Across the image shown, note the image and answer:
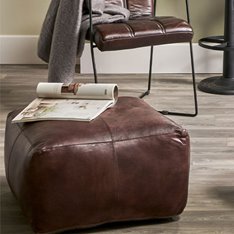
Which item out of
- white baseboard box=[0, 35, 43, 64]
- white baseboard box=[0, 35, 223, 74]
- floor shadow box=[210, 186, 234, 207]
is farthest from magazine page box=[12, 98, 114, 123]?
white baseboard box=[0, 35, 43, 64]

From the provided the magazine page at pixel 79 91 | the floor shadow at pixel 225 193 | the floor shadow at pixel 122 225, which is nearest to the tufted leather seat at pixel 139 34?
the magazine page at pixel 79 91

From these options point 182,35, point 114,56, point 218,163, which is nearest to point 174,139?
point 218,163

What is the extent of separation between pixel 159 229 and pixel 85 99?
49 cm

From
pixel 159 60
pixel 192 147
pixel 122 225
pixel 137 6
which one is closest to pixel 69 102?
pixel 122 225

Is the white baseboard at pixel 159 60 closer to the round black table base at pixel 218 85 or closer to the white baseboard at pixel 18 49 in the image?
the round black table base at pixel 218 85

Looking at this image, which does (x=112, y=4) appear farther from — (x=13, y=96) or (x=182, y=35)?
(x=13, y=96)

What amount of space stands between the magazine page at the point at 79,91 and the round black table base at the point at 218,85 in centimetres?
156

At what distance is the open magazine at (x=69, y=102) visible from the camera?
5.97 feet

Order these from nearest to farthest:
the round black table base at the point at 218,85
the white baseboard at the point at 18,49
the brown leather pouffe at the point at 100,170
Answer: the brown leather pouffe at the point at 100,170
the round black table base at the point at 218,85
the white baseboard at the point at 18,49

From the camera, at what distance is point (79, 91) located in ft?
6.42

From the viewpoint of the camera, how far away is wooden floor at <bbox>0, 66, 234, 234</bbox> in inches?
72.9

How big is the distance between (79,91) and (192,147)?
777mm

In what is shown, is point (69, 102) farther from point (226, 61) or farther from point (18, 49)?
point (18, 49)

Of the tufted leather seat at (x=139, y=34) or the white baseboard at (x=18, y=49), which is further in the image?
the white baseboard at (x=18, y=49)
